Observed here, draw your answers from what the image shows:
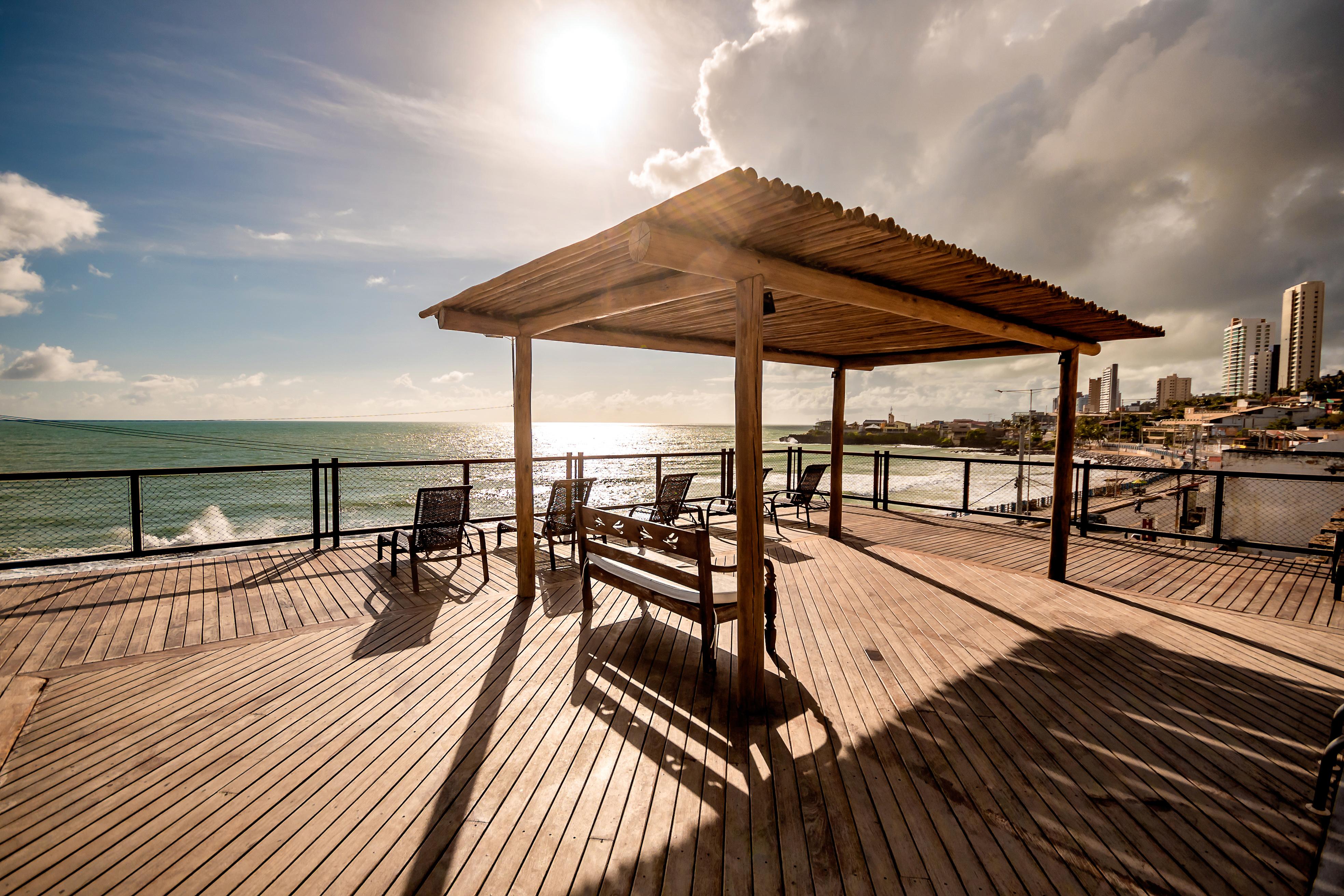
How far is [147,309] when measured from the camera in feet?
194

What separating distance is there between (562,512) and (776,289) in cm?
352

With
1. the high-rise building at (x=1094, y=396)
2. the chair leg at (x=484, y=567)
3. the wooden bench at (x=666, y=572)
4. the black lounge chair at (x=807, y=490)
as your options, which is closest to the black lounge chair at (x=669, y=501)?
the black lounge chair at (x=807, y=490)

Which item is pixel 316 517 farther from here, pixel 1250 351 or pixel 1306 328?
pixel 1250 351

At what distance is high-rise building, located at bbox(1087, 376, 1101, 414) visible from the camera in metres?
92.9

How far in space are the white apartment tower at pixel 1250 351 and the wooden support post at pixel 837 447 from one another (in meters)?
117

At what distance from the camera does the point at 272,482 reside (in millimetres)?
35688

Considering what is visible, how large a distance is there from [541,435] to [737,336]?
119022 millimetres

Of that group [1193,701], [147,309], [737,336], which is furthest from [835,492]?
[147,309]

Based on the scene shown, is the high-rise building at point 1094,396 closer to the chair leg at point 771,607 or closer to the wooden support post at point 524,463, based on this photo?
the chair leg at point 771,607

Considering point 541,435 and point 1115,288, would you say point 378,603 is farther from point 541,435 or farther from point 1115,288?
point 541,435

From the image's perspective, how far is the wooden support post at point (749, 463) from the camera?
258 cm

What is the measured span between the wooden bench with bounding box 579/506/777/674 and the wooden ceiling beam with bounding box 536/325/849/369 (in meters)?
1.74

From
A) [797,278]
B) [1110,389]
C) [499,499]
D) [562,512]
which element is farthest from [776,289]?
[1110,389]

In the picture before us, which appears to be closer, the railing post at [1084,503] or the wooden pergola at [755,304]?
the wooden pergola at [755,304]
